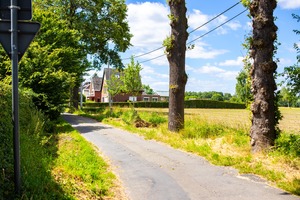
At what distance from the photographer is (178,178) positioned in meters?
7.04

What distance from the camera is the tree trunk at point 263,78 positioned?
861 centimetres

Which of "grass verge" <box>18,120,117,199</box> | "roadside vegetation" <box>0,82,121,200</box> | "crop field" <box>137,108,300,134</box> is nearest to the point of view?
"roadside vegetation" <box>0,82,121,200</box>

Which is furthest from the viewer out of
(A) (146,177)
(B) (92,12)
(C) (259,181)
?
(B) (92,12)

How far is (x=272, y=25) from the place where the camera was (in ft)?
29.0

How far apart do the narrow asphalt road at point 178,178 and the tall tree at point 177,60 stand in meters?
3.01

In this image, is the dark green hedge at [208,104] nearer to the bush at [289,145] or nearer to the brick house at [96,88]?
the brick house at [96,88]

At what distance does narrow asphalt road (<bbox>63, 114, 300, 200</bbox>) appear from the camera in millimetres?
5902

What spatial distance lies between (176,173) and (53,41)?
15.1 meters

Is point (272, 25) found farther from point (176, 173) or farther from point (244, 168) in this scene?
point (176, 173)

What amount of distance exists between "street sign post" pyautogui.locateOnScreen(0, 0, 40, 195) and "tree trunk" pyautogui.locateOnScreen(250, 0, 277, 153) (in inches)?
249

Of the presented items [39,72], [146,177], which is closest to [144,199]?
[146,177]

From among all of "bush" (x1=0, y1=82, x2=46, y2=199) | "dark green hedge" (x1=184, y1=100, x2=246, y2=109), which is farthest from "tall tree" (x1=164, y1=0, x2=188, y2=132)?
"dark green hedge" (x1=184, y1=100, x2=246, y2=109)

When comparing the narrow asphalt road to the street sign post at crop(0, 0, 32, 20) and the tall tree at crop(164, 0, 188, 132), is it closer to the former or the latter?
the tall tree at crop(164, 0, 188, 132)

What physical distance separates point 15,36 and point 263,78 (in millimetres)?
6634
